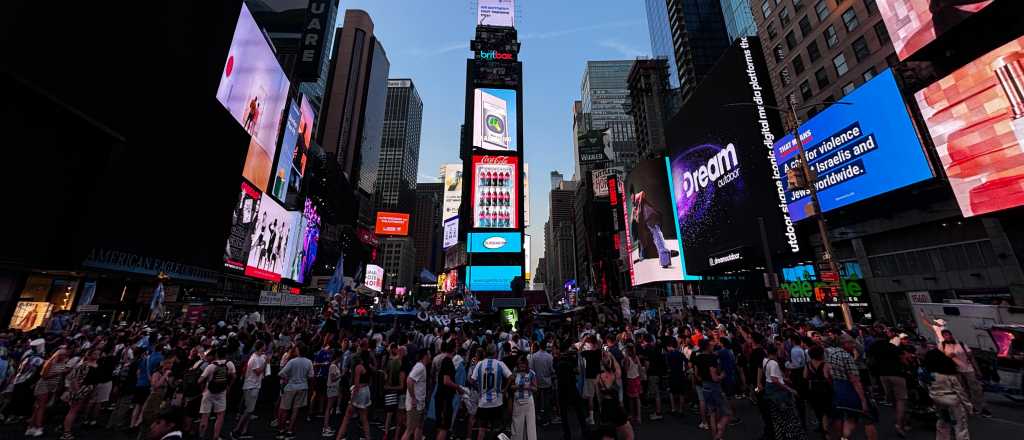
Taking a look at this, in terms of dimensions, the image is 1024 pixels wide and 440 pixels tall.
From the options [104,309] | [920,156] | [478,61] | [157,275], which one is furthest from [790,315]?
[478,61]

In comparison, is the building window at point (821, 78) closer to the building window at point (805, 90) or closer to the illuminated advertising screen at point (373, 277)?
the building window at point (805, 90)

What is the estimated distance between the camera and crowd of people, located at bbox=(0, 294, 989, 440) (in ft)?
22.5

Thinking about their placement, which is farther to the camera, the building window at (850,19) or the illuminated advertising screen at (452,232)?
the illuminated advertising screen at (452,232)

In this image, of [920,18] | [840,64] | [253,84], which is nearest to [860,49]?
[840,64]

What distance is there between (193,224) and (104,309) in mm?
8260

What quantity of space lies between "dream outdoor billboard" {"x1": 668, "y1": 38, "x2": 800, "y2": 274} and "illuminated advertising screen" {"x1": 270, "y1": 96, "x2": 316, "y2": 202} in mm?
41771

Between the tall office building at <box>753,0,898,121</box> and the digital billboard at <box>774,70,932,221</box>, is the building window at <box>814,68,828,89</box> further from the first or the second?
the digital billboard at <box>774,70,932,221</box>

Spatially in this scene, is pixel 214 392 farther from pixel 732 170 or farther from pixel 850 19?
pixel 850 19

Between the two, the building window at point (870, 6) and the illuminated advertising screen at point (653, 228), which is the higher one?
the building window at point (870, 6)

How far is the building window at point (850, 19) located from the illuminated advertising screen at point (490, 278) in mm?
44034

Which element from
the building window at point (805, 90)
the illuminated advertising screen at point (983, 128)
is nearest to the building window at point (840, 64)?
the building window at point (805, 90)

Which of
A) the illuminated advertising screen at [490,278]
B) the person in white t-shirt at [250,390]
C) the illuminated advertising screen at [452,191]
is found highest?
the illuminated advertising screen at [452,191]

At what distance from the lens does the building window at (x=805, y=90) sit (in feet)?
115

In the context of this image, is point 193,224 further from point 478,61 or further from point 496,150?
point 478,61
